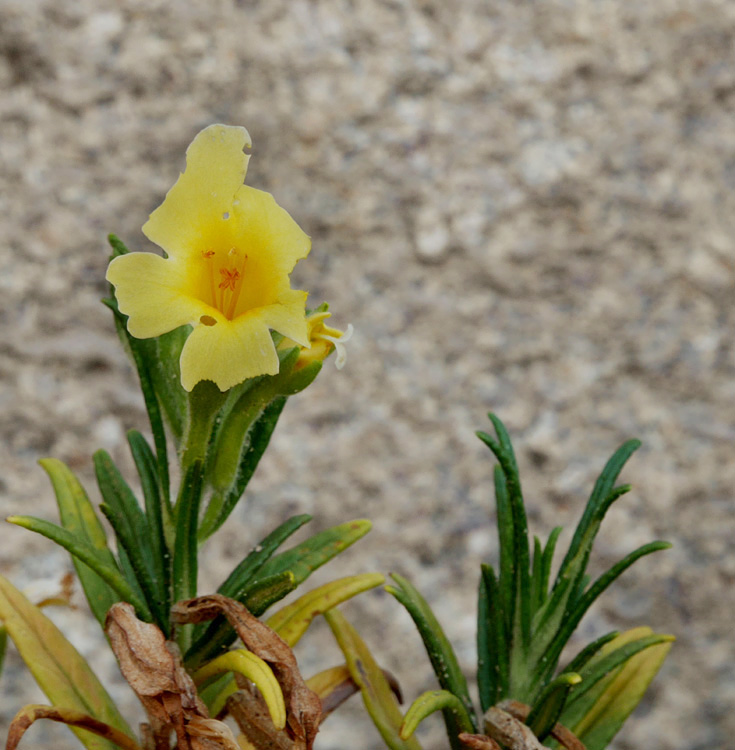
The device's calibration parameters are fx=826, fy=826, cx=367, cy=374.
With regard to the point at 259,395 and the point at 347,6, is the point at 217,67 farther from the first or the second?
the point at 259,395

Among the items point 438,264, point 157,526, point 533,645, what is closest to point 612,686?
point 533,645

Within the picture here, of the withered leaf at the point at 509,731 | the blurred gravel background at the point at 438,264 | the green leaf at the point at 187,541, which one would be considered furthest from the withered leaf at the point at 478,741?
the blurred gravel background at the point at 438,264

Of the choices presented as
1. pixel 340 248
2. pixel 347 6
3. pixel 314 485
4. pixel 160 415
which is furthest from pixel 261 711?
pixel 347 6

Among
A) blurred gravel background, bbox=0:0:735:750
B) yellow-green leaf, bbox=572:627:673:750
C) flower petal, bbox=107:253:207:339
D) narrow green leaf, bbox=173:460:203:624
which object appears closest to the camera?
flower petal, bbox=107:253:207:339

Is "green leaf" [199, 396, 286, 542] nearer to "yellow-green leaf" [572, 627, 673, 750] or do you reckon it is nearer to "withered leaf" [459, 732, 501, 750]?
"withered leaf" [459, 732, 501, 750]

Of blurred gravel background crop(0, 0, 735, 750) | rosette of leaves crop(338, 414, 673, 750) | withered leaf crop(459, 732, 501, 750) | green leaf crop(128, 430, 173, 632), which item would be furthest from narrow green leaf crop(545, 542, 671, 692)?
blurred gravel background crop(0, 0, 735, 750)
